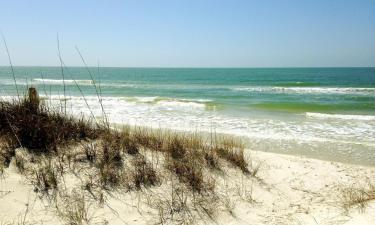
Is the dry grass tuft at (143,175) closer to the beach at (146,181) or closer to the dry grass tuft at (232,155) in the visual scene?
the beach at (146,181)

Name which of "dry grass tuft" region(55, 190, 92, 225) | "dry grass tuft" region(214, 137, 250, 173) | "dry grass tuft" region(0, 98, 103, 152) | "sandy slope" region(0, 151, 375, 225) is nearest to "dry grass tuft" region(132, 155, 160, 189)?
"sandy slope" region(0, 151, 375, 225)

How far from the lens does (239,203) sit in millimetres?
4703

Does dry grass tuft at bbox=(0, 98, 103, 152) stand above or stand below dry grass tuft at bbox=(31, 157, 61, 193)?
above

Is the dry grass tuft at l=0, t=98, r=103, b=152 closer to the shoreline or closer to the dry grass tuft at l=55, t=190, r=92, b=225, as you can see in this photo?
the shoreline

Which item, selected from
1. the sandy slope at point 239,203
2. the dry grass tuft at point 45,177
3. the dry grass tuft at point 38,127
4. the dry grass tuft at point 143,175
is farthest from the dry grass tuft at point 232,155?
the dry grass tuft at point 45,177

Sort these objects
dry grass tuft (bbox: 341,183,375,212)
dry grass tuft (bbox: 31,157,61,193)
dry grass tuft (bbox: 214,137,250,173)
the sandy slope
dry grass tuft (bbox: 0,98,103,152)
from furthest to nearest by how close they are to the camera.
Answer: dry grass tuft (bbox: 214,137,250,173) < dry grass tuft (bbox: 0,98,103,152) < dry grass tuft (bbox: 341,183,375,212) < dry grass tuft (bbox: 31,157,61,193) < the sandy slope

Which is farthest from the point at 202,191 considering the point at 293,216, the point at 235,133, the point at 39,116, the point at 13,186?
the point at 235,133

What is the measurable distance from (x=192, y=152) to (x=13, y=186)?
8.80 ft

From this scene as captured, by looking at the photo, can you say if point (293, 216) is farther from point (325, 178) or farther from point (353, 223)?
point (325, 178)

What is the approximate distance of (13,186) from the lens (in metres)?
4.05

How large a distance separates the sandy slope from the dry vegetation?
0.33 feet

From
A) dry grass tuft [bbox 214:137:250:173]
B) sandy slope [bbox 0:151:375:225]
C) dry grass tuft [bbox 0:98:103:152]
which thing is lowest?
sandy slope [bbox 0:151:375:225]

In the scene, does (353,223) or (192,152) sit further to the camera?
(192,152)

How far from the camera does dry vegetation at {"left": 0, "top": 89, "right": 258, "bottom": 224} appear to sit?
419 cm
